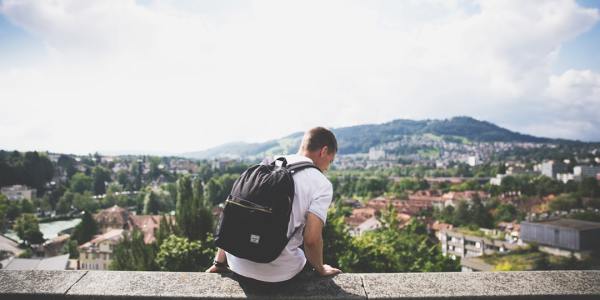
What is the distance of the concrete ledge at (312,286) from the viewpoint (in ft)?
7.63

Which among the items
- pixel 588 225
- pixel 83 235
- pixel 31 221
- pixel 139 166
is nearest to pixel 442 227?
pixel 588 225

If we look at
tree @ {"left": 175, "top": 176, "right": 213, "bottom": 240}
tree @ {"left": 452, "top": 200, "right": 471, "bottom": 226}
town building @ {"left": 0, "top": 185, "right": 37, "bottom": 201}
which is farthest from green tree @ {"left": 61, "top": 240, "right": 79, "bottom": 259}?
tree @ {"left": 452, "top": 200, "right": 471, "bottom": 226}

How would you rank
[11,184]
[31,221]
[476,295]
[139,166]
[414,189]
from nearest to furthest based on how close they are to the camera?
[476,295] < [31,221] < [11,184] < [414,189] < [139,166]

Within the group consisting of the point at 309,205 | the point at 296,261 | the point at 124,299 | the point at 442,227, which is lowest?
the point at 442,227

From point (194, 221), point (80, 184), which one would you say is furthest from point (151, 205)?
point (194, 221)

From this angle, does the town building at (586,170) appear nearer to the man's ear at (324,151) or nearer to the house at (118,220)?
the house at (118,220)

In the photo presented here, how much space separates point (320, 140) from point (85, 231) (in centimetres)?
5514

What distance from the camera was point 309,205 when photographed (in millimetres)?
2543

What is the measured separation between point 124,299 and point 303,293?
104cm

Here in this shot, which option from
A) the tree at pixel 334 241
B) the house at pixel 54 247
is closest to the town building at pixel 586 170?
the house at pixel 54 247

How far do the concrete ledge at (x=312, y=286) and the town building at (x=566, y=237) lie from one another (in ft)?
173

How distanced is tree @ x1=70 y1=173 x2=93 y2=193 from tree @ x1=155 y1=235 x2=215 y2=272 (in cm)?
10172

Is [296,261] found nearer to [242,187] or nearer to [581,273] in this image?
[242,187]

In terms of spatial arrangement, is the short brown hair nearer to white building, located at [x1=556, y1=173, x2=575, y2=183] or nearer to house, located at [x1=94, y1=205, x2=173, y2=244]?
house, located at [x1=94, y1=205, x2=173, y2=244]
